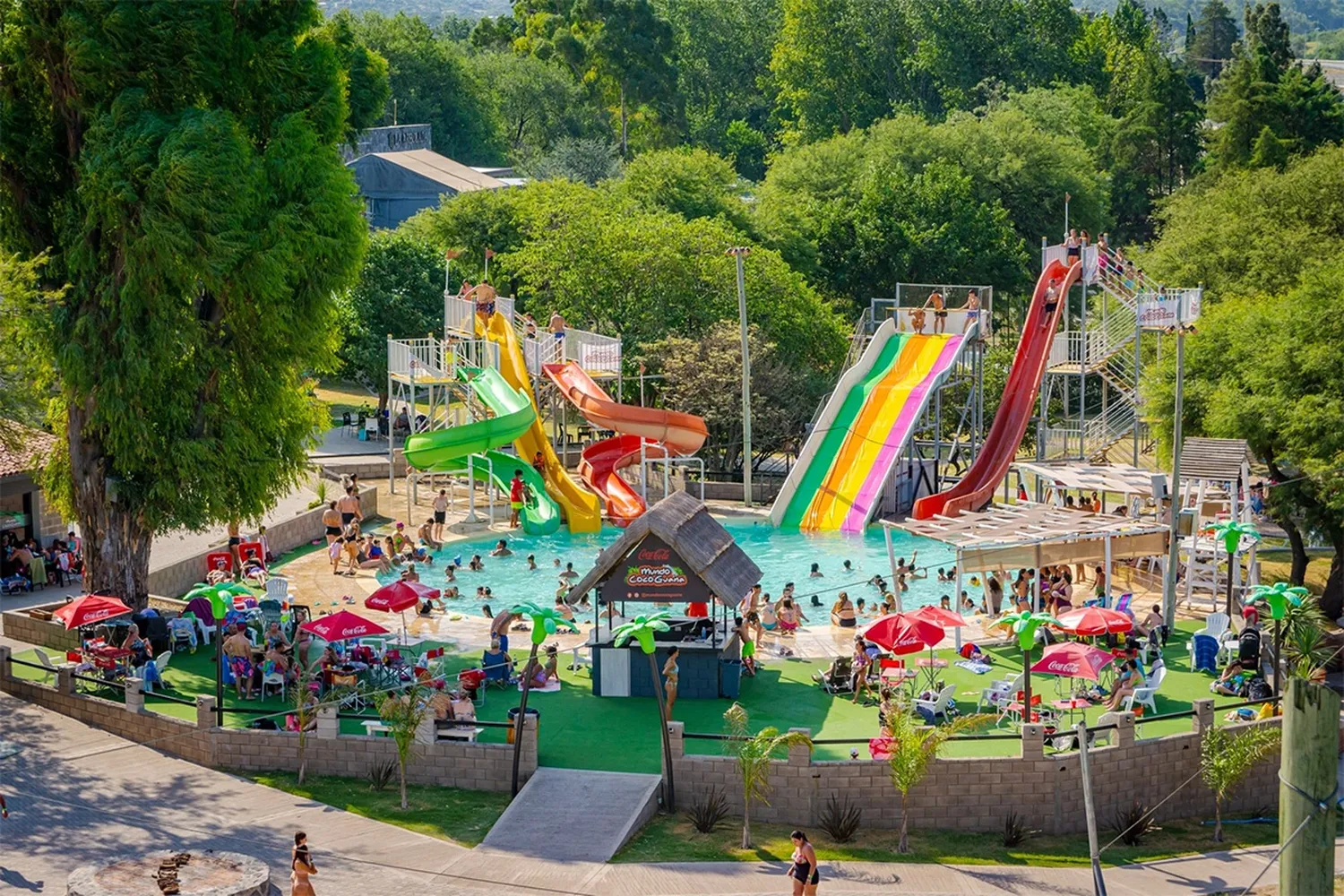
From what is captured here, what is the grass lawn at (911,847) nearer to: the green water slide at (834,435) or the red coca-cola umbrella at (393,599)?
the red coca-cola umbrella at (393,599)

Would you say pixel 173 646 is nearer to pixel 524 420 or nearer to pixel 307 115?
pixel 307 115

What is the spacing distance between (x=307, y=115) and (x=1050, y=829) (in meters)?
18.6

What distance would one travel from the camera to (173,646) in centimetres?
3111

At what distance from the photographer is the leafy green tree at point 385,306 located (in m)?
59.0

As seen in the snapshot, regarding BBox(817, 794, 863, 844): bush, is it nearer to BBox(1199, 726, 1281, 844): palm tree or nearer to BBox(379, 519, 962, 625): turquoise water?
BBox(1199, 726, 1281, 844): palm tree

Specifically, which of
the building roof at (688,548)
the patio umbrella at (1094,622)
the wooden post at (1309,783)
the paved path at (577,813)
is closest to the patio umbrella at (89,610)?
the building roof at (688,548)

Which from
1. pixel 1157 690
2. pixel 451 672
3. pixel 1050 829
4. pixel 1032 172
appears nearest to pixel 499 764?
pixel 451 672

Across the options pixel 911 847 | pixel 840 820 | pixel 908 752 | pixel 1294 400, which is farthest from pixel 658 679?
pixel 1294 400

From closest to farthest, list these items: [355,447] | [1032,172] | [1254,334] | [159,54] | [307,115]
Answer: [159,54]
[307,115]
[1254,334]
[355,447]
[1032,172]

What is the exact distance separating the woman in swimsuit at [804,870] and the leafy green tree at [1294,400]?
1833 centimetres

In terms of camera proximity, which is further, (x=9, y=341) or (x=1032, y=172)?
(x=1032, y=172)

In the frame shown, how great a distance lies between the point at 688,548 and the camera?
28219 millimetres

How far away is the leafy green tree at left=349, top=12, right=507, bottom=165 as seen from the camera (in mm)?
114188

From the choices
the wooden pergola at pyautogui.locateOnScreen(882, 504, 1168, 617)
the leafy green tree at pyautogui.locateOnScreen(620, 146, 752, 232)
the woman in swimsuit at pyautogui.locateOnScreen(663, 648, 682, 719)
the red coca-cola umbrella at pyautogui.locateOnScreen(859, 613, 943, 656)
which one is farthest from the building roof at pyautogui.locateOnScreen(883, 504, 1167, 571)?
the leafy green tree at pyautogui.locateOnScreen(620, 146, 752, 232)
